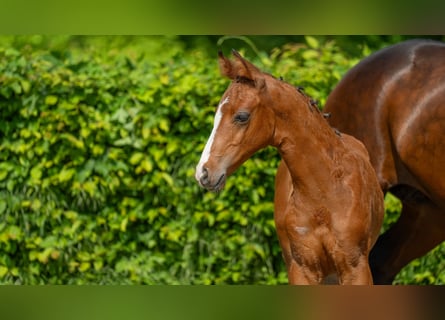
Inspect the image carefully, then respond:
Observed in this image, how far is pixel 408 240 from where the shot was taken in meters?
4.15

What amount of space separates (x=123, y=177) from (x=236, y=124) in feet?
7.97

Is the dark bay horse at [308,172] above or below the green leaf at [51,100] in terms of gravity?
below

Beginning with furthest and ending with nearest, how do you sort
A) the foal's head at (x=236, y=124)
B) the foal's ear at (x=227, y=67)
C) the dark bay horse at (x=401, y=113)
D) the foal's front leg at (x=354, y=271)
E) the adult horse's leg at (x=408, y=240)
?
the adult horse's leg at (x=408, y=240) < the dark bay horse at (x=401, y=113) < the foal's front leg at (x=354, y=271) < the foal's ear at (x=227, y=67) < the foal's head at (x=236, y=124)

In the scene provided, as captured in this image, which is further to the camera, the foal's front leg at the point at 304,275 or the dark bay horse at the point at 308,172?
the foal's front leg at the point at 304,275

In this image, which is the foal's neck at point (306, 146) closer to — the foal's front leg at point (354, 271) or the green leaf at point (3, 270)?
the foal's front leg at point (354, 271)

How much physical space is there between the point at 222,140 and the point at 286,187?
608 millimetres

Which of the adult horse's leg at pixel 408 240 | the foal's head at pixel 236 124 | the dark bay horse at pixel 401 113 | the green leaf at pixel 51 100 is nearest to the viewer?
the foal's head at pixel 236 124

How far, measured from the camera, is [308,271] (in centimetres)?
287

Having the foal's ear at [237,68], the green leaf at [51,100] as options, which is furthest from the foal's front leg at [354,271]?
the green leaf at [51,100]

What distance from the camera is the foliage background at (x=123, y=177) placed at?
494cm

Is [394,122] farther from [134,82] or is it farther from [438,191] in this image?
[134,82]

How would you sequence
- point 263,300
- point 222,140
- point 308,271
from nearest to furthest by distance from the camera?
point 263,300
point 222,140
point 308,271

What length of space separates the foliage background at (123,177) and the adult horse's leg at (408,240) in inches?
31.9
